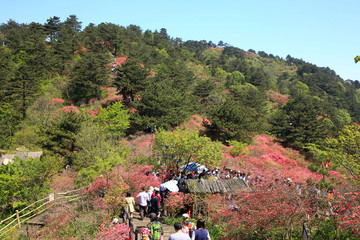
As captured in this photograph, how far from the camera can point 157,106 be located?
102 ft

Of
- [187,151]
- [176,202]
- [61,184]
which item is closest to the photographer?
[176,202]

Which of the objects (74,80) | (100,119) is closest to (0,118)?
(74,80)

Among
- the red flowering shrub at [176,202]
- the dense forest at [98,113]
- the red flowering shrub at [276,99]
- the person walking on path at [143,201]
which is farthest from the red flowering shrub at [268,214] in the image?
the red flowering shrub at [276,99]

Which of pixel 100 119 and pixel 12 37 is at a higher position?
pixel 12 37

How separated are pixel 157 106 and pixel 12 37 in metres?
42.5

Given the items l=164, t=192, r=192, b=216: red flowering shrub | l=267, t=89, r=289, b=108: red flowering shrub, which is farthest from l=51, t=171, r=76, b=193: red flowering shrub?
l=267, t=89, r=289, b=108: red flowering shrub

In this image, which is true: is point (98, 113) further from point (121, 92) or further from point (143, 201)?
point (143, 201)

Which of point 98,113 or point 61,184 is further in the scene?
point 98,113

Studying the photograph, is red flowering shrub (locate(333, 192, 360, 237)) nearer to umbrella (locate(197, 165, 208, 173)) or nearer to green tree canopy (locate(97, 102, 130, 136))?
umbrella (locate(197, 165, 208, 173))

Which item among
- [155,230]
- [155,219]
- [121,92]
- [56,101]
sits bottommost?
Answer: [155,230]

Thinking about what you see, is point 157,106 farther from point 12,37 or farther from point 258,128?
point 12,37

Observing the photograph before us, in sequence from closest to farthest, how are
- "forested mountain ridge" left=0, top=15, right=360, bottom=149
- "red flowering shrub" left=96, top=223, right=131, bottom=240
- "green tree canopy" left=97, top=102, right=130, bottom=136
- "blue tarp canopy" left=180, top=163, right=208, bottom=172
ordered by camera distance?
"red flowering shrub" left=96, top=223, right=131, bottom=240
"blue tarp canopy" left=180, top=163, right=208, bottom=172
"green tree canopy" left=97, top=102, right=130, bottom=136
"forested mountain ridge" left=0, top=15, right=360, bottom=149

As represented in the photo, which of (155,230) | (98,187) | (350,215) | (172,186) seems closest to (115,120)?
(98,187)

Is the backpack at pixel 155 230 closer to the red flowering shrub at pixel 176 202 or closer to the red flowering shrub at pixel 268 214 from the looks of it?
the red flowering shrub at pixel 268 214
